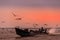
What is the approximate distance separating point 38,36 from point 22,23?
0.26 m

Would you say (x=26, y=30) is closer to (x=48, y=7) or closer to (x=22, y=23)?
(x=22, y=23)

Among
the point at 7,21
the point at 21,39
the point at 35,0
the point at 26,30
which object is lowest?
the point at 21,39

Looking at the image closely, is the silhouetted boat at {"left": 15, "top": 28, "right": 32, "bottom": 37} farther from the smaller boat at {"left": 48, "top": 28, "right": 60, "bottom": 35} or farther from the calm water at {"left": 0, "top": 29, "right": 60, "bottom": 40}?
the smaller boat at {"left": 48, "top": 28, "right": 60, "bottom": 35}

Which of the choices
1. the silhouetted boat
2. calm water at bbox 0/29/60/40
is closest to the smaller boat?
calm water at bbox 0/29/60/40

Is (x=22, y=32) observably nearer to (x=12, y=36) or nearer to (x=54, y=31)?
(x=12, y=36)

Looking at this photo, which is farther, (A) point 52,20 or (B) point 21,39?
(A) point 52,20

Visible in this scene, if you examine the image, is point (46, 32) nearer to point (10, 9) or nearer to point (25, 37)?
point (25, 37)

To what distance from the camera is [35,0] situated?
1700mm

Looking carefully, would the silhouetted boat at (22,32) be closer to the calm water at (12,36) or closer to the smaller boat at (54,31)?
the calm water at (12,36)

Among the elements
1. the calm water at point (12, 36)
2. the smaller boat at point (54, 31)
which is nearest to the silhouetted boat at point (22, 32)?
the calm water at point (12, 36)

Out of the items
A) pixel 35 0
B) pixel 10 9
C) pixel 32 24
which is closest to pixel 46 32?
pixel 32 24

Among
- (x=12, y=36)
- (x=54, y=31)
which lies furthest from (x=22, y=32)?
(x=54, y=31)

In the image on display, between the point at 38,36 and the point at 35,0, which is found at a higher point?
the point at 35,0

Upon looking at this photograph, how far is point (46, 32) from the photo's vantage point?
1.68m
